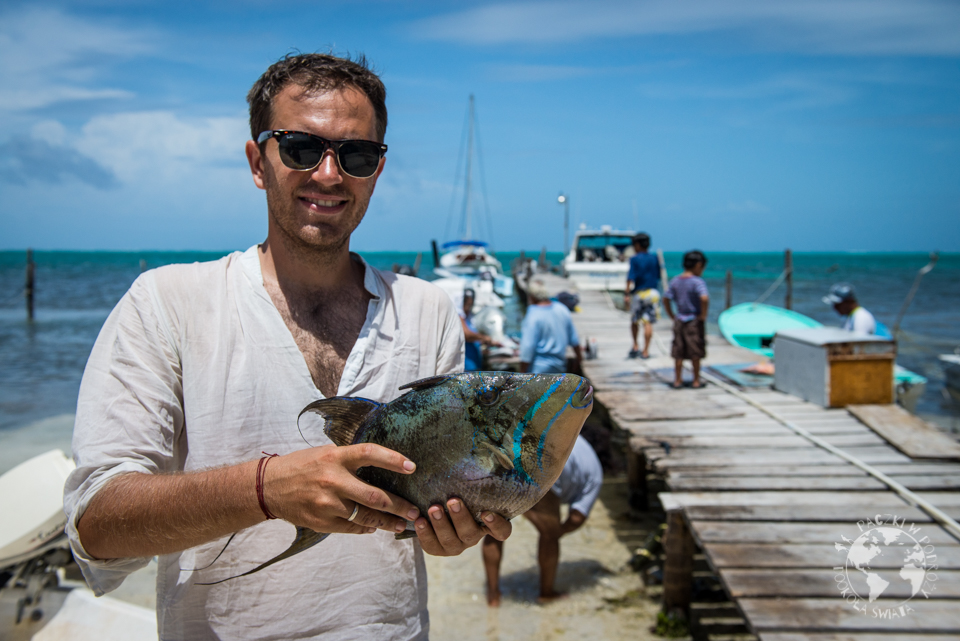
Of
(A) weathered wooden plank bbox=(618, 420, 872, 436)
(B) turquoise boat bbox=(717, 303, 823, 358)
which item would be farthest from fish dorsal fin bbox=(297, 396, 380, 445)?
(B) turquoise boat bbox=(717, 303, 823, 358)

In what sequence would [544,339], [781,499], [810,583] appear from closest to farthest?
[810,583] → [781,499] → [544,339]

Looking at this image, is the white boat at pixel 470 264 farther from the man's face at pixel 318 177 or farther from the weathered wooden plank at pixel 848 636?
the man's face at pixel 318 177

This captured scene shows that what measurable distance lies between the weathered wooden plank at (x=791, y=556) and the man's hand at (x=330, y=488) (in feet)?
12.5

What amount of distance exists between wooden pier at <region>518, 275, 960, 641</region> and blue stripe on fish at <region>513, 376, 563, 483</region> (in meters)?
3.14

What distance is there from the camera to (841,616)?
363 cm

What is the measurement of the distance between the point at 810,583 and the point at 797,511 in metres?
1.07

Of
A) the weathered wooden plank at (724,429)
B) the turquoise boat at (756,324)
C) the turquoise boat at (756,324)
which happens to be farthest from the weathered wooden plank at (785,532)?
the turquoise boat at (756,324)

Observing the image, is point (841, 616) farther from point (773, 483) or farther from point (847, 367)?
point (847, 367)

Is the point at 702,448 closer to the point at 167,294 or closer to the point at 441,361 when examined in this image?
the point at 441,361

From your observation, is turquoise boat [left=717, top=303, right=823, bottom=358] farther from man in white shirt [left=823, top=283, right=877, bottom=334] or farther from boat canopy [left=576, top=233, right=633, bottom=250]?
boat canopy [left=576, top=233, right=633, bottom=250]

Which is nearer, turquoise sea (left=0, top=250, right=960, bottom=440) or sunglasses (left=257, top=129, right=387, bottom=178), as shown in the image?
sunglasses (left=257, top=129, right=387, bottom=178)

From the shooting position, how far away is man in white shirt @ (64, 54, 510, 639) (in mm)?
1218

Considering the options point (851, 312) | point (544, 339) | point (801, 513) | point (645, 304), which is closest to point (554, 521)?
point (801, 513)

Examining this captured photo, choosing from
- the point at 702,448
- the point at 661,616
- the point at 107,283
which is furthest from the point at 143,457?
the point at 107,283
